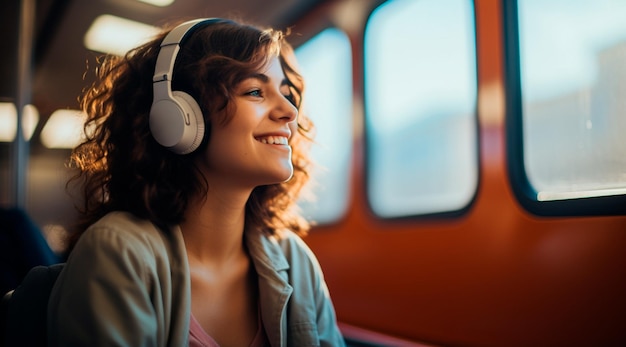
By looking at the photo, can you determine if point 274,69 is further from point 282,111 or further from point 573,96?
point 573,96

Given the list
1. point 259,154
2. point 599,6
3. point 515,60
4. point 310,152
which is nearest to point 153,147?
point 259,154

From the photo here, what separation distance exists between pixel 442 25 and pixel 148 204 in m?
1.14

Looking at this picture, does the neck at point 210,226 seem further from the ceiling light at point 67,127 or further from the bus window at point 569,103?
the bus window at point 569,103

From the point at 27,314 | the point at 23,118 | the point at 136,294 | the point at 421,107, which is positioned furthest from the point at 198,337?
the point at 421,107

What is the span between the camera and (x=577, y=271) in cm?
109

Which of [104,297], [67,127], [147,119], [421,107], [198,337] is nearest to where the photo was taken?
[104,297]

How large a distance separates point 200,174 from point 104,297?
339mm

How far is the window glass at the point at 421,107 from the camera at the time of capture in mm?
1467

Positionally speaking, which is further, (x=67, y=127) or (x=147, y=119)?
(x=67, y=127)

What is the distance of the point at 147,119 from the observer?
95 centimetres

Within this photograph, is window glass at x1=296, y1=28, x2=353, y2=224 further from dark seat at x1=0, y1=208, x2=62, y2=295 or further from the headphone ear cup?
dark seat at x1=0, y1=208, x2=62, y2=295

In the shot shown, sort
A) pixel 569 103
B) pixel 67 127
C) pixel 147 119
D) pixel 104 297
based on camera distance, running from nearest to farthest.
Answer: pixel 104 297, pixel 147 119, pixel 67 127, pixel 569 103

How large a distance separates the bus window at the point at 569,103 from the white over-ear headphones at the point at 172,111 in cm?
92

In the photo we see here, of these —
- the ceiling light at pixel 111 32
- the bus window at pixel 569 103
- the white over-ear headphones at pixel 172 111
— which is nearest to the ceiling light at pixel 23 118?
the ceiling light at pixel 111 32
